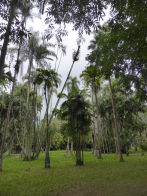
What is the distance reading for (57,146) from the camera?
4606cm

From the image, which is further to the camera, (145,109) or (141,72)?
(145,109)

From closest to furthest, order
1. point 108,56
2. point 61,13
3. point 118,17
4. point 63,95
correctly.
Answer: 1. point 61,13
2. point 118,17
3. point 108,56
4. point 63,95

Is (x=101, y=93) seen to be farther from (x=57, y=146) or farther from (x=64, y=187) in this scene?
(x=64, y=187)

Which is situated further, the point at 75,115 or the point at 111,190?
the point at 75,115

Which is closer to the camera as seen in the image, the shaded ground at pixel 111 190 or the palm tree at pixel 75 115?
the shaded ground at pixel 111 190

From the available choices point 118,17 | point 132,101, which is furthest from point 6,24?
point 132,101

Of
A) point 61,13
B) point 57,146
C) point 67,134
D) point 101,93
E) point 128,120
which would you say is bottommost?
point 57,146

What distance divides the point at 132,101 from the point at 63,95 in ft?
50.6

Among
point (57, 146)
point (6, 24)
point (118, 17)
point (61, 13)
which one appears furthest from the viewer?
point (57, 146)

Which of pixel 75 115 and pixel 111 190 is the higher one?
pixel 75 115

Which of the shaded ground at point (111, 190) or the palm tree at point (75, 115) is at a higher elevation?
the palm tree at point (75, 115)

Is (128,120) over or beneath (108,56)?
beneath

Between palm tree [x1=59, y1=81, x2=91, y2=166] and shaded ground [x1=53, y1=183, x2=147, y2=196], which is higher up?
palm tree [x1=59, y1=81, x2=91, y2=166]

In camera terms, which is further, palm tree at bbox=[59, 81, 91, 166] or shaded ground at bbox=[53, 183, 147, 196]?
palm tree at bbox=[59, 81, 91, 166]
